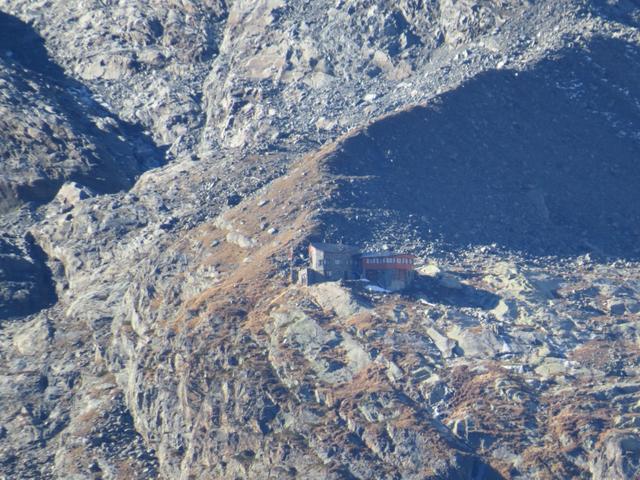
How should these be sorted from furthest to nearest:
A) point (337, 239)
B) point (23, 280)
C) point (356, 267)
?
point (23, 280) < point (337, 239) < point (356, 267)

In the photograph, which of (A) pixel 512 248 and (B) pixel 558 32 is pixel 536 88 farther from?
(A) pixel 512 248

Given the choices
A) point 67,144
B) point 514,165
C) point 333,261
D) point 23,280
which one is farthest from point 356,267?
point 67,144

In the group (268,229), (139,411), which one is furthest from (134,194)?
(139,411)

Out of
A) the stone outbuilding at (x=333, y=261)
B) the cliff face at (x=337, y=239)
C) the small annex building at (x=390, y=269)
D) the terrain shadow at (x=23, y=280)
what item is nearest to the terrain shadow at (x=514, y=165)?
the cliff face at (x=337, y=239)

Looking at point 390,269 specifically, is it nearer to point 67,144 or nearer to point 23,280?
point 23,280

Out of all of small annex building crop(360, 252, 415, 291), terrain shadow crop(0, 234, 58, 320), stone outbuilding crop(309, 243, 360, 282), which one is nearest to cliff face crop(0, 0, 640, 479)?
terrain shadow crop(0, 234, 58, 320)

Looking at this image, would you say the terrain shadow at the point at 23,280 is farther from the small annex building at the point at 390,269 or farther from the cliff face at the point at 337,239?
the small annex building at the point at 390,269
